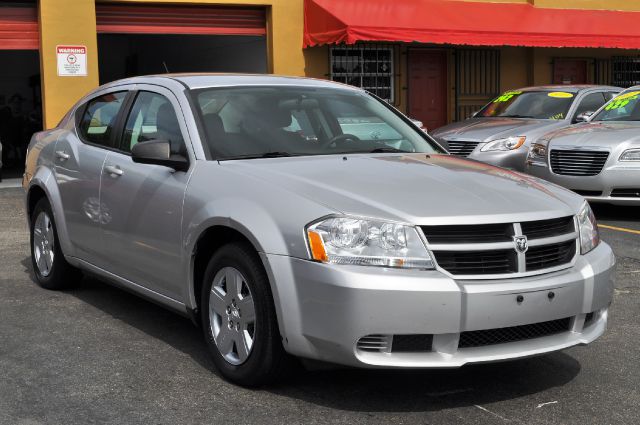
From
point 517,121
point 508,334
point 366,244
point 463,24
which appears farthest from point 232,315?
point 463,24

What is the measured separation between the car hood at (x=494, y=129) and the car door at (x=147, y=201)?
22.6 feet

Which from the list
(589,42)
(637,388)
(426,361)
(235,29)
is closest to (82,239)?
(426,361)

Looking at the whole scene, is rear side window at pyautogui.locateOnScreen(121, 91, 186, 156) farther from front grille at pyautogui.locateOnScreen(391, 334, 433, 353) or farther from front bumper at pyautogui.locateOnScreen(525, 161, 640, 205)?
front bumper at pyautogui.locateOnScreen(525, 161, 640, 205)

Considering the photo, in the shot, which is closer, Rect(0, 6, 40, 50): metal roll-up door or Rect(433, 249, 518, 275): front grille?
Rect(433, 249, 518, 275): front grille

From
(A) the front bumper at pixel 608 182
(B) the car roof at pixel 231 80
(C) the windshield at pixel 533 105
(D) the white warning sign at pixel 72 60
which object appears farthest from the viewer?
(D) the white warning sign at pixel 72 60

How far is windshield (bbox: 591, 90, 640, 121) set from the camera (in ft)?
36.6

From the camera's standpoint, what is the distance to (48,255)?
651 centimetres

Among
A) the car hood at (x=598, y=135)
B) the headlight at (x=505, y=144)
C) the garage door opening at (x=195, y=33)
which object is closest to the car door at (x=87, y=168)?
the car hood at (x=598, y=135)

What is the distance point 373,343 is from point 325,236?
492mm

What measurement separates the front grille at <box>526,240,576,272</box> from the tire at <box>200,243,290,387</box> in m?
1.16

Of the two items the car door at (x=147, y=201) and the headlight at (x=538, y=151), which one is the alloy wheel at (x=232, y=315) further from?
the headlight at (x=538, y=151)

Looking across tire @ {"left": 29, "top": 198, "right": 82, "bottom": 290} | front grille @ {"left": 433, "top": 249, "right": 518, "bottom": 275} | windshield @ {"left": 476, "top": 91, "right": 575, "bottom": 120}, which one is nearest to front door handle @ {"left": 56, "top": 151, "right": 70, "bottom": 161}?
tire @ {"left": 29, "top": 198, "right": 82, "bottom": 290}

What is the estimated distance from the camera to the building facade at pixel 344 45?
1562cm

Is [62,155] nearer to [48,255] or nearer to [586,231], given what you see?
[48,255]
